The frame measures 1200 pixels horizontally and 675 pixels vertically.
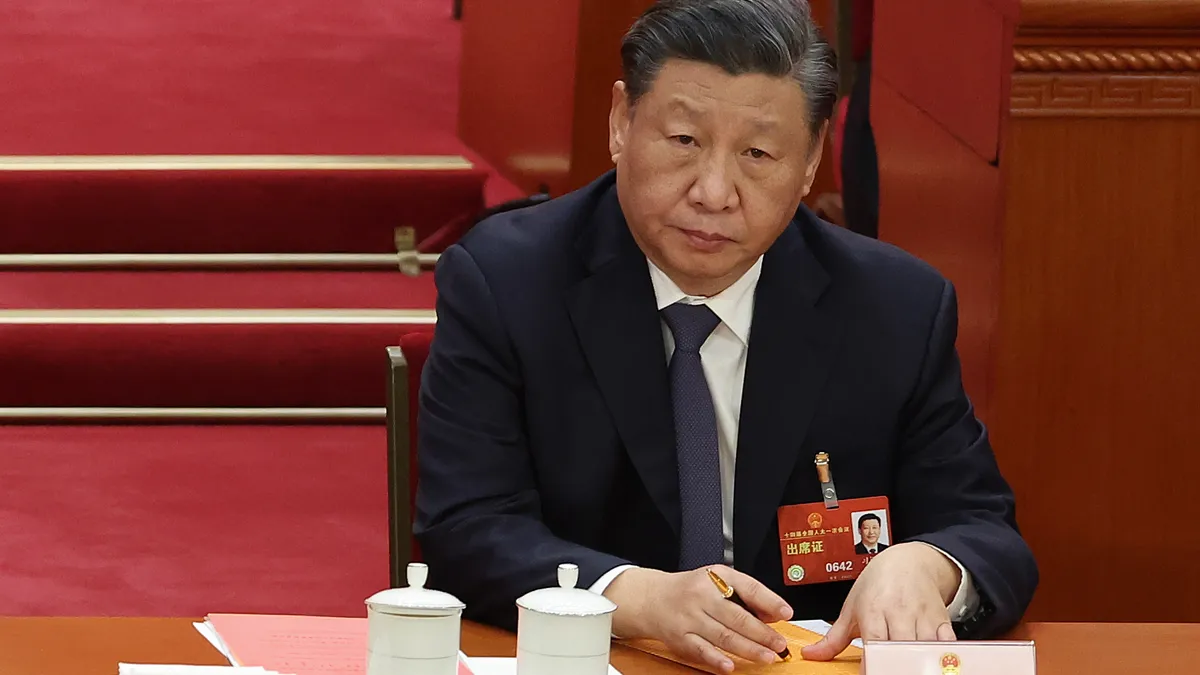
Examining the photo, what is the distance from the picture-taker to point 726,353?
1.93 metres

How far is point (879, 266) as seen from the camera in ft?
6.55

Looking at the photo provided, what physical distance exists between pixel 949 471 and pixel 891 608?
360 millimetres

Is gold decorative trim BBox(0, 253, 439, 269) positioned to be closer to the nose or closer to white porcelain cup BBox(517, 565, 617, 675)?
the nose

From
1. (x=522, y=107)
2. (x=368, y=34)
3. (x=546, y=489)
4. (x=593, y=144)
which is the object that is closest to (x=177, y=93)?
(x=368, y=34)

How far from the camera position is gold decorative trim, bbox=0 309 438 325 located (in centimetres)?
419

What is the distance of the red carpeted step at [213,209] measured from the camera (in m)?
4.48

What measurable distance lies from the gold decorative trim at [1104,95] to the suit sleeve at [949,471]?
641 millimetres

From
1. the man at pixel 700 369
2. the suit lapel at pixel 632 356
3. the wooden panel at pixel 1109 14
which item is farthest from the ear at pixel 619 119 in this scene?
the wooden panel at pixel 1109 14

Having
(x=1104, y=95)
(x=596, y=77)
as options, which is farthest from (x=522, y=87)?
(x=1104, y=95)

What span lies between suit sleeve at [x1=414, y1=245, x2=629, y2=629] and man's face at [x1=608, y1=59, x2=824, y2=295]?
0.69ft

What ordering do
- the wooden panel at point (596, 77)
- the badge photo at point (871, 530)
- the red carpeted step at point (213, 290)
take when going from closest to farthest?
the badge photo at point (871, 530) → the wooden panel at point (596, 77) → the red carpeted step at point (213, 290)

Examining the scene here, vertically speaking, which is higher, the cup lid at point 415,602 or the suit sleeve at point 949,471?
the cup lid at point 415,602

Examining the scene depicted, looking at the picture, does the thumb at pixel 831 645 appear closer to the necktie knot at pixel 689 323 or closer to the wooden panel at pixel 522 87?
the necktie knot at pixel 689 323

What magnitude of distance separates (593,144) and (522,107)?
498 millimetres
